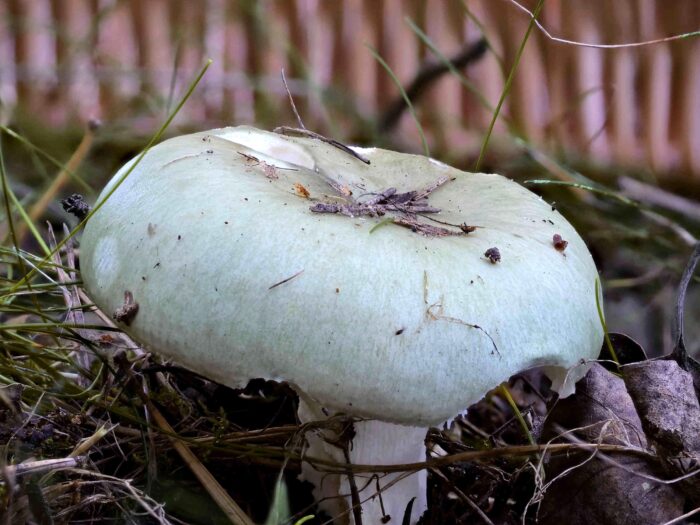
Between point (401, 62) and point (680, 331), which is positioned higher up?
point (401, 62)

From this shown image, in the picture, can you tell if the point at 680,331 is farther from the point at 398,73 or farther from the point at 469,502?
the point at 398,73

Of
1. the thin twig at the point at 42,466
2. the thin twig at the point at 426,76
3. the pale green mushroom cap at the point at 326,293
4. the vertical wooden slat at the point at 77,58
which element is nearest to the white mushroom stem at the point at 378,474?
the pale green mushroom cap at the point at 326,293

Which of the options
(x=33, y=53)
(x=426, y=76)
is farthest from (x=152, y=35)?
(x=426, y=76)

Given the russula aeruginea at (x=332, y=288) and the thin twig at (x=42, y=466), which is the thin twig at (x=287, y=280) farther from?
the thin twig at (x=42, y=466)

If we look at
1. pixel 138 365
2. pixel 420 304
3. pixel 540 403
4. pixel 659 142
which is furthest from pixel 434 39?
pixel 420 304

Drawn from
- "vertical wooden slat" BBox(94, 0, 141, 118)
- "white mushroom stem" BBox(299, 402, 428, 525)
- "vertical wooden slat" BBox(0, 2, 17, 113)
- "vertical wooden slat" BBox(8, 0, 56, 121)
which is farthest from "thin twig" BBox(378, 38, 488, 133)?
"vertical wooden slat" BBox(0, 2, 17, 113)

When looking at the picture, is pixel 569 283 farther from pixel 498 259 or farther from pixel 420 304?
pixel 420 304

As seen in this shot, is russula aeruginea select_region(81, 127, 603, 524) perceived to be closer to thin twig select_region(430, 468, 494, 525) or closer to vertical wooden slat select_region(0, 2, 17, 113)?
thin twig select_region(430, 468, 494, 525)
